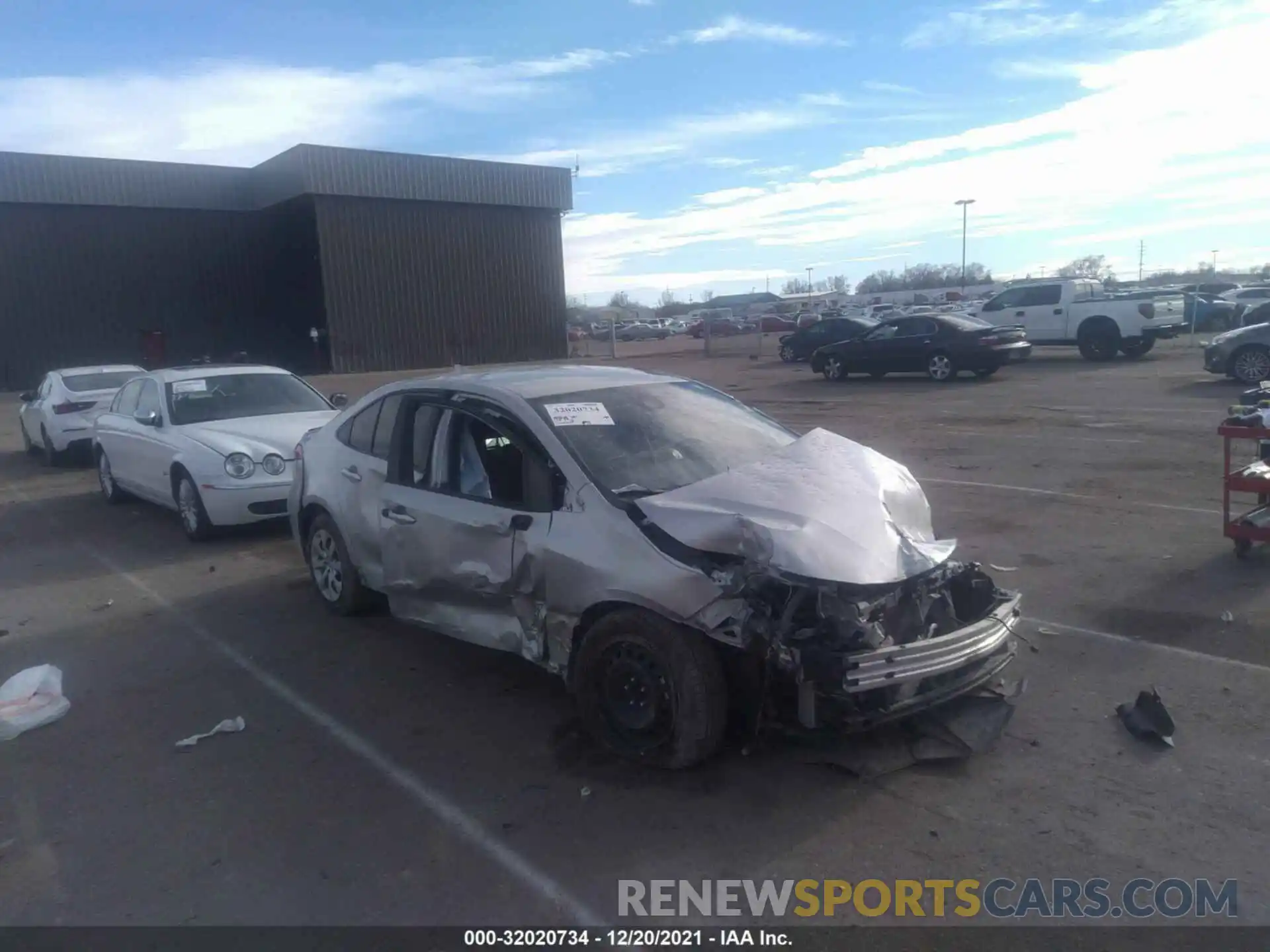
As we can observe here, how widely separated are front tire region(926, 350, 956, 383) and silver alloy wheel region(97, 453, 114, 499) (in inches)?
672

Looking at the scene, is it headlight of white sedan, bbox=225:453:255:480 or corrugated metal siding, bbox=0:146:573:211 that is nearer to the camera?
headlight of white sedan, bbox=225:453:255:480

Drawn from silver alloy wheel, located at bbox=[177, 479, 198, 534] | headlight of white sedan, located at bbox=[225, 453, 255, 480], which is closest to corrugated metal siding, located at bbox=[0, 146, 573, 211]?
silver alloy wheel, located at bbox=[177, 479, 198, 534]

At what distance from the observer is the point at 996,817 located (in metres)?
4.02

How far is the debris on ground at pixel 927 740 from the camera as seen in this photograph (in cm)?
440

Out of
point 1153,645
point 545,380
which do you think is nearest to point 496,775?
point 545,380

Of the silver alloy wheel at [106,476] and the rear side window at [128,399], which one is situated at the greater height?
the rear side window at [128,399]

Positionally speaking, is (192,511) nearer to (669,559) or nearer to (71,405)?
(669,559)

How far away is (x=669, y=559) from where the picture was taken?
431 cm

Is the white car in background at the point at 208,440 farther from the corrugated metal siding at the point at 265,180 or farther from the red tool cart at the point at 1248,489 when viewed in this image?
the corrugated metal siding at the point at 265,180

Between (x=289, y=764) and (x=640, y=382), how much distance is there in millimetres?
2821

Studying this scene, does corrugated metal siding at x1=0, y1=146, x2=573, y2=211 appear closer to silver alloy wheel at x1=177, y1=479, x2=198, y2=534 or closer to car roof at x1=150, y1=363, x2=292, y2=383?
car roof at x1=150, y1=363, x2=292, y2=383

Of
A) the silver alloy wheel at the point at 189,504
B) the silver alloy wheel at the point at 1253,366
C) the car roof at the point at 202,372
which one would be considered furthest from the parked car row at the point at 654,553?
the silver alloy wheel at the point at 1253,366

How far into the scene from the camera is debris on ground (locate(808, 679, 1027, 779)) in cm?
A: 440

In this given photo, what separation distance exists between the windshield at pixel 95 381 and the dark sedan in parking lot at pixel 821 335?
2002 centimetres
